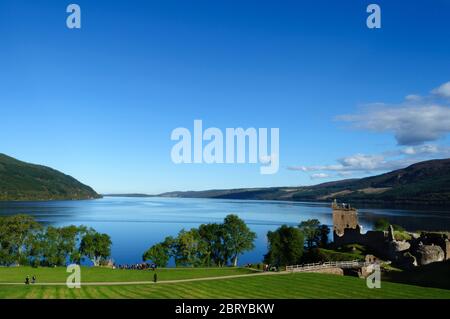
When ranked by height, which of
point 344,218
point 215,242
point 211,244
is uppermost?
point 344,218

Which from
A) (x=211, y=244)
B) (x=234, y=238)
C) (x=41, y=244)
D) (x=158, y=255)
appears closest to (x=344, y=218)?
(x=234, y=238)

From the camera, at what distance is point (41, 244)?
6694cm

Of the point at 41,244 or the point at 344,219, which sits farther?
the point at 344,219

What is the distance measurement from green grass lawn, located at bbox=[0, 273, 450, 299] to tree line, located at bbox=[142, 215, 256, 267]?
1182 inches

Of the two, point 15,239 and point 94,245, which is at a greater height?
point 15,239

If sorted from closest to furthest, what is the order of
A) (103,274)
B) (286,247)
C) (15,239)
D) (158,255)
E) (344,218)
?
(103,274), (15,239), (158,255), (286,247), (344,218)

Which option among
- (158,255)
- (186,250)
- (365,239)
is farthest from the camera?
(365,239)

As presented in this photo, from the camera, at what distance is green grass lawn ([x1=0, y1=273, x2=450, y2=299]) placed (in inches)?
1319

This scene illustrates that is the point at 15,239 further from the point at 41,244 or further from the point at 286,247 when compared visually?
the point at 286,247

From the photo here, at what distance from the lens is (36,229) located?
71062 mm

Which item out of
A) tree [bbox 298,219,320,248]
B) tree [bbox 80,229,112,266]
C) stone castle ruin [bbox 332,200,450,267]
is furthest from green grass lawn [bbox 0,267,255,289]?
tree [bbox 298,219,320,248]

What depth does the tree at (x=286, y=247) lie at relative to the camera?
240ft

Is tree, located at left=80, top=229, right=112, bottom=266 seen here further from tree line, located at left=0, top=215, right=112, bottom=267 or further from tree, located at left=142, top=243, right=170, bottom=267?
tree, located at left=142, top=243, right=170, bottom=267

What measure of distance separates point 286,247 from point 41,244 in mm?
39430
